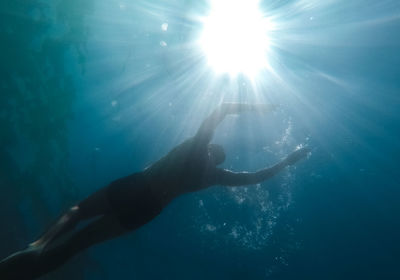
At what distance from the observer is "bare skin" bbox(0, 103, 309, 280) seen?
126 inches

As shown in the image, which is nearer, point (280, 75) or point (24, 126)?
point (280, 75)

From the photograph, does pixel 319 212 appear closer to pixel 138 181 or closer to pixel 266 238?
pixel 266 238

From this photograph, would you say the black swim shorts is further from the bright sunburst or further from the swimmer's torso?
the bright sunburst

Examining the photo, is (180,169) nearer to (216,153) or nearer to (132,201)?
(216,153)

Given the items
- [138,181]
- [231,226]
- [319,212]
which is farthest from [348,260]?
[138,181]

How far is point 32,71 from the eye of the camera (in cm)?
1669

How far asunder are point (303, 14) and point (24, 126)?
17543 millimetres

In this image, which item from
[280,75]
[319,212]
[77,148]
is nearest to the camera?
[280,75]

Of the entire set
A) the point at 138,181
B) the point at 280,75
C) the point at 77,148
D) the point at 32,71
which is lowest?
the point at 138,181

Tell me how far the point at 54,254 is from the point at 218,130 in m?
12.3

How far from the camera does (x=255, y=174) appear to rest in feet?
14.7

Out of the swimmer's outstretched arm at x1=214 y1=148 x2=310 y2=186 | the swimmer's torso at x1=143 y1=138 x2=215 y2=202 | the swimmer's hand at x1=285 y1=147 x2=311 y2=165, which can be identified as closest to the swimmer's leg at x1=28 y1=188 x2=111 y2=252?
the swimmer's torso at x1=143 y1=138 x2=215 y2=202

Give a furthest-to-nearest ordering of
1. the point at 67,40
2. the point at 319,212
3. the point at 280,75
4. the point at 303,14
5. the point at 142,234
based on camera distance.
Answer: the point at 142,234 < the point at 319,212 < the point at 67,40 < the point at 280,75 < the point at 303,14

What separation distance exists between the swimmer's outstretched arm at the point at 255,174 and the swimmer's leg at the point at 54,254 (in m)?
1.67
